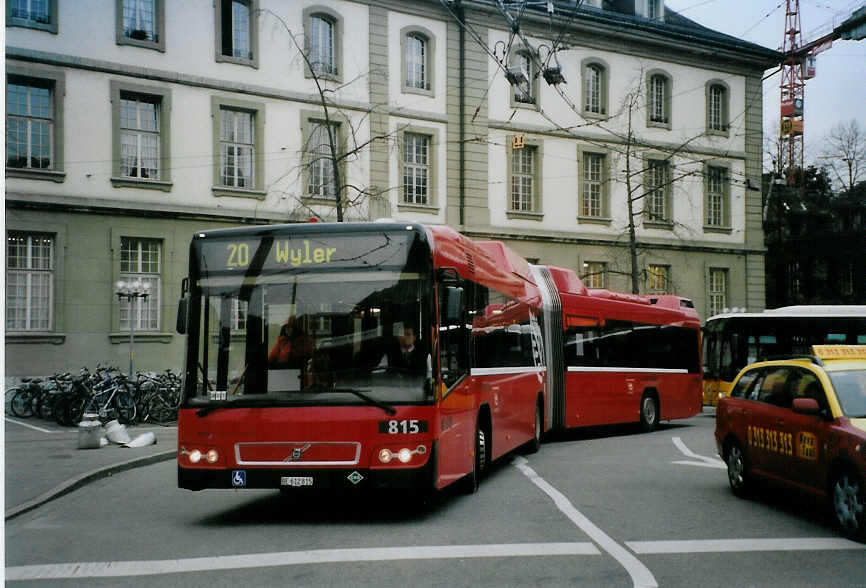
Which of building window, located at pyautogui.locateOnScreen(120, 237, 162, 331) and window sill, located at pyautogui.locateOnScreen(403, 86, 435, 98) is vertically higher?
window sill, located at pyautogui.locateOnScreen(403, 86, 435, 98)

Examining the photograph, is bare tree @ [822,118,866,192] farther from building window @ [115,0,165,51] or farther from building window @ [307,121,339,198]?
building window @ [115,0,165,51]

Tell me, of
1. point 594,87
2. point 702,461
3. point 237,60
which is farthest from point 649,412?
point 237,60

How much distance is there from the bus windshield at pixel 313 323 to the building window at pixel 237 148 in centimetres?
1878

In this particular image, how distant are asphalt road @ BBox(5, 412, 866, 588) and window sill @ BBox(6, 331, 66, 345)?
11022mm

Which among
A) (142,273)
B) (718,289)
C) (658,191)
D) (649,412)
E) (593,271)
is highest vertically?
(658,191)

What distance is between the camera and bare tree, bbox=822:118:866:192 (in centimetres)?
2137

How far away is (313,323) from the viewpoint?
9.16m

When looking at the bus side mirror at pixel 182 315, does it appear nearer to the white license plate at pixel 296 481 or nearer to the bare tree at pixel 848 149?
the white license plate at pixel 296 481

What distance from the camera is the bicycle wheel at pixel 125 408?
21.7 metres

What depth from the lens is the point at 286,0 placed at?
79.5ft

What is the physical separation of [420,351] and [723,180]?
2638 centimetres

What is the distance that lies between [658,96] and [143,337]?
17731 mm

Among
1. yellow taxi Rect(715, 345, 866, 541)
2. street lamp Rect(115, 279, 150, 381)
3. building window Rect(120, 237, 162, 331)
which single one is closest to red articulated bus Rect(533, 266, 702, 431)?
yellow taxi Rect(715, 345, 866, 541)

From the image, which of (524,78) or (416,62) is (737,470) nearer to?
(524,78)
